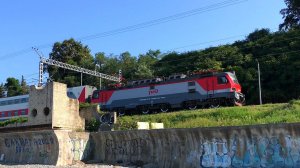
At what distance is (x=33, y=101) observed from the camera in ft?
105

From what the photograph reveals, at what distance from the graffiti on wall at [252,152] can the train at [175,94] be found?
15340 mm

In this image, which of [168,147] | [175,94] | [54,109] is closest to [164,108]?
[175,94]

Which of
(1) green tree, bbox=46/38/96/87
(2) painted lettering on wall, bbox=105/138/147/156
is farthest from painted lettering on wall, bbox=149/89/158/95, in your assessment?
(1) green tree, bbox=46/38/96/87

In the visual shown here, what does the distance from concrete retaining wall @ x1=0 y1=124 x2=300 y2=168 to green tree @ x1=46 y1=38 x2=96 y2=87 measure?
158 feet

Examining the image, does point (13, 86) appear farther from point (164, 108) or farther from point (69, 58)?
point (164, 108)

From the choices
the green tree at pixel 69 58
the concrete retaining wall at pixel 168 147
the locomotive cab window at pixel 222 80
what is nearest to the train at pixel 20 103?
the green tree at pixel 69 58

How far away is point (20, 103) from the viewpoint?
53.3 m

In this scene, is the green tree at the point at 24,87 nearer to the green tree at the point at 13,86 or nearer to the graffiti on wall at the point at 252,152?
the green tree at the point at 13,86

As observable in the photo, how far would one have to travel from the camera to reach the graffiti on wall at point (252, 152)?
598 inches

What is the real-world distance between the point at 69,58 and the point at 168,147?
58226 mm

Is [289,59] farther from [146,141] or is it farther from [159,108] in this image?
[146,141]

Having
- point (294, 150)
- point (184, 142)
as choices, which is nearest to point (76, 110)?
point (184, 142)

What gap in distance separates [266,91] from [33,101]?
26.7 m

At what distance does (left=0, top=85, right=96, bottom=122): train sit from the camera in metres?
50.0
